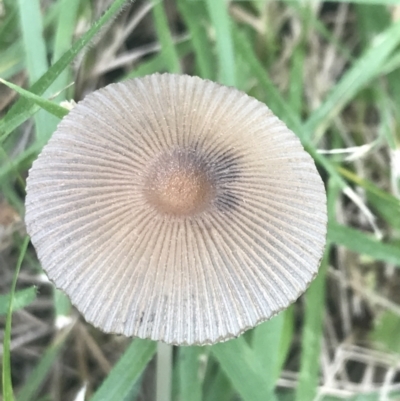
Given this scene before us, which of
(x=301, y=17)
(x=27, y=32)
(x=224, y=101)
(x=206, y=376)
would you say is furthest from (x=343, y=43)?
(x=206, y=376)

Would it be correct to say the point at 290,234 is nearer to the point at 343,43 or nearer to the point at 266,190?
the point at 266,190

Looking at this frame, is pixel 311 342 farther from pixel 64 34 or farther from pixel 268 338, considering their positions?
pixel 64 34

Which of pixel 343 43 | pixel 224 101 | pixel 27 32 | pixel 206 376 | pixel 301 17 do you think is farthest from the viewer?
pixel 343 43

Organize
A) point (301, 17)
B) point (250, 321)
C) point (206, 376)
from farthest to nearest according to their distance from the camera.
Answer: point (301, 17) → point (206, 376) → point (250, 321)

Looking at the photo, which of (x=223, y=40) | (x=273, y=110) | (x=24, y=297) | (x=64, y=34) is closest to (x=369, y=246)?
(x=273, y=110)

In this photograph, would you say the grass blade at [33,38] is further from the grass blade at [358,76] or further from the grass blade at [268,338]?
the grass blade at [268,338]
